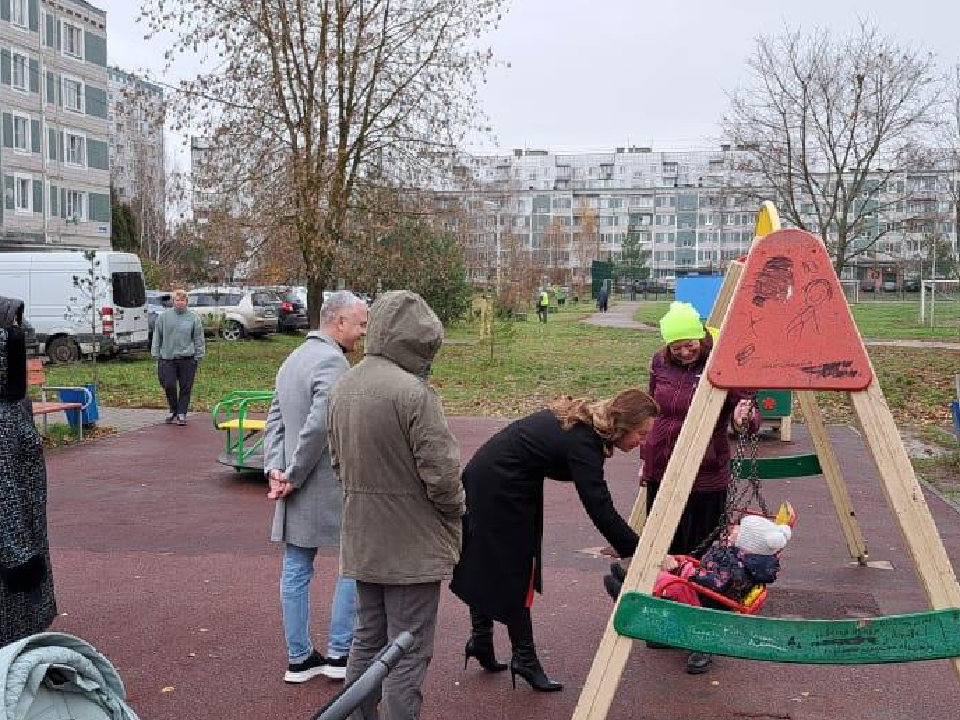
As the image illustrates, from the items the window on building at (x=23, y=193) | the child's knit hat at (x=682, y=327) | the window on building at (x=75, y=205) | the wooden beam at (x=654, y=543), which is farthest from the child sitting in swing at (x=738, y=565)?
the window on building at (x=75, y=205)

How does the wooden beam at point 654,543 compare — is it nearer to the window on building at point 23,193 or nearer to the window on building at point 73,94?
the window on building at point 23,193

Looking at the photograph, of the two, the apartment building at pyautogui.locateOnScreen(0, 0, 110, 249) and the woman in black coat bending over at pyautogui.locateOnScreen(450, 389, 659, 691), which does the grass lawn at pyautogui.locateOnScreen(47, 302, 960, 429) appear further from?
the apartment building at pyautogui.locateOnScreen(0, 0, 110, 249)

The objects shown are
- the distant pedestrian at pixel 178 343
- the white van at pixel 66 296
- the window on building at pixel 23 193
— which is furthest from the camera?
the window on building at pixel 23 193

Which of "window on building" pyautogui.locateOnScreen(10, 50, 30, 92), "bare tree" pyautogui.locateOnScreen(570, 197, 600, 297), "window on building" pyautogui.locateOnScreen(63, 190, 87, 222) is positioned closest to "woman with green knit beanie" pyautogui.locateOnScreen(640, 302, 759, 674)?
"window on building" pyautogui.locateOnScreen(10, 50, 30, 92)

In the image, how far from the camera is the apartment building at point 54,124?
155 feet

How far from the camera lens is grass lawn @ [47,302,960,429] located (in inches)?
680

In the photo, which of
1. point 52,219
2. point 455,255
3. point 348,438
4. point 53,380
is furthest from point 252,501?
point 52,219

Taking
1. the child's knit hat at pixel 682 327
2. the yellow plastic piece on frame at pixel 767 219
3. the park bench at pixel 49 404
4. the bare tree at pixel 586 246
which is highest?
the bare tree at pixel 586 246

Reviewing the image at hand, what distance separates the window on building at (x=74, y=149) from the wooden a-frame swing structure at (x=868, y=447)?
2077 inches

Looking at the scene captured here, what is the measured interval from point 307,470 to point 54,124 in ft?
167

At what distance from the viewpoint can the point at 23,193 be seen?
4831cm

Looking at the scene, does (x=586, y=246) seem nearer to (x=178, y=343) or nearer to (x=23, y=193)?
(x=23, y=193)

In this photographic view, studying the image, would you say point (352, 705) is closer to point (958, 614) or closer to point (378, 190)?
point (958, 614)

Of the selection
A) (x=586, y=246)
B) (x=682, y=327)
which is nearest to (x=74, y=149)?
(x=682, y=327)
